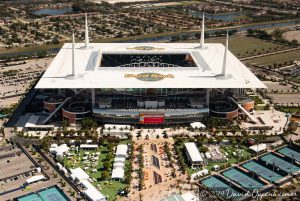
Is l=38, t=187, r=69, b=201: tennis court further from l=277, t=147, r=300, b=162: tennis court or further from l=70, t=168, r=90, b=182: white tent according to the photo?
l=277, t=147, r=300, b=162: tennis court

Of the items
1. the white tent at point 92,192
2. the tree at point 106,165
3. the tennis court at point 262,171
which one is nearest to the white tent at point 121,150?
the tree at point 106,165

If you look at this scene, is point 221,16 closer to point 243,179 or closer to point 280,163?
point 280,163

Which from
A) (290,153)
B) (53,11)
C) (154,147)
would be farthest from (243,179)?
(53,11)

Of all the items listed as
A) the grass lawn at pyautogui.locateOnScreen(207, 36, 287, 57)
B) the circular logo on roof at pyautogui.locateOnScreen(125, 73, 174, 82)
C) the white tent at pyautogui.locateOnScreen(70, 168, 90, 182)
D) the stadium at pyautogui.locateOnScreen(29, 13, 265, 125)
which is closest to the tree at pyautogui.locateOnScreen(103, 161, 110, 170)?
the white tent at pyautogui.locateOnScreen(70, 168, 90, 182)

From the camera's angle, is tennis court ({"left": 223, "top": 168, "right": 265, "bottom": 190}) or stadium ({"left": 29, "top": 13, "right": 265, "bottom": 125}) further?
stadium ({"left": 29, "top": 13, "right": 265, "bottom": 125})

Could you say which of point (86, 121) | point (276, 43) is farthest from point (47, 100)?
point (276, 43)

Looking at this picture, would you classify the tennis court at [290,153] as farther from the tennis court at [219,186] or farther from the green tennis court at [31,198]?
the green tennis court at [31,198]
